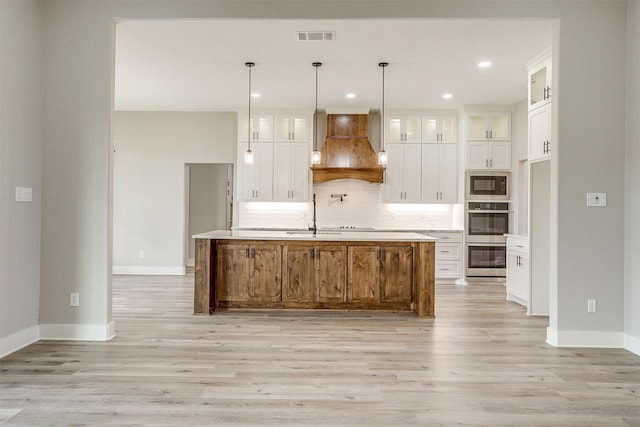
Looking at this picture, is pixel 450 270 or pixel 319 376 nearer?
pixel 319 376

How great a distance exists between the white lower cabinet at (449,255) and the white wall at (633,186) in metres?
3.62

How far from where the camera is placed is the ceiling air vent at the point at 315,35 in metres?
4.35

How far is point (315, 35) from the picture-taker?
14.4ft

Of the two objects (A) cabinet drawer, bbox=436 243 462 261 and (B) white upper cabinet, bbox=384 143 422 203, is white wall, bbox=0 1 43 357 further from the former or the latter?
(A) cabinet drawer, bbox=436 243 462 261

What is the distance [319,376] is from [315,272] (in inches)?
77.5

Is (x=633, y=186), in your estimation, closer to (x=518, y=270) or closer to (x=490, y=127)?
(x=518, y=270)

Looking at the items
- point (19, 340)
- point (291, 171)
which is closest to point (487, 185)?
point (291, 171)

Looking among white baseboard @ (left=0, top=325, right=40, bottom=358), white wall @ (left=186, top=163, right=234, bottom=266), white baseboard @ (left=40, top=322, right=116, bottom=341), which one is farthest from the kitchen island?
white wall @ (left=186, top=163, right=234, bottom=266)

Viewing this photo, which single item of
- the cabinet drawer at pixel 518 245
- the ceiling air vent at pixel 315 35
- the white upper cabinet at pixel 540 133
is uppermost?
the ceiling air vent at pixel 315 35

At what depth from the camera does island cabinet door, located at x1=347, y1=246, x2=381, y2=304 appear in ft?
16.1

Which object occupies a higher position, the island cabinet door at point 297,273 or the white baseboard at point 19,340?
the island cabinet door at point 297,273

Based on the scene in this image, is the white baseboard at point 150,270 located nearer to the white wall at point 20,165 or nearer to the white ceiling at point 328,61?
the white ceiling at point 328,61

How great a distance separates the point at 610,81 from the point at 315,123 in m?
4.70

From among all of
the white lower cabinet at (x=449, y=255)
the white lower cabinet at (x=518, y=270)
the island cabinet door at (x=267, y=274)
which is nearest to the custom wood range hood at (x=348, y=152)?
the white lower cabinet at (x=449, y=255)
